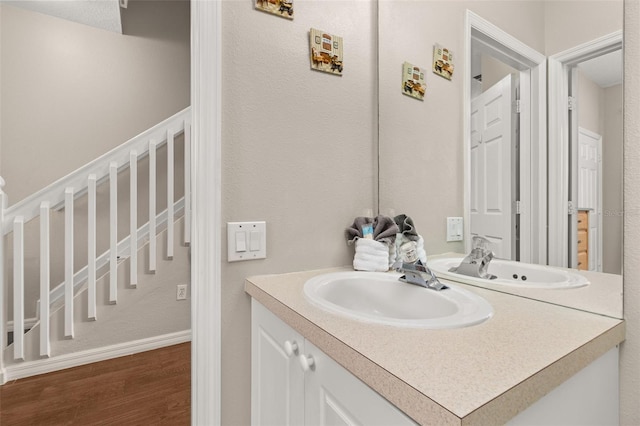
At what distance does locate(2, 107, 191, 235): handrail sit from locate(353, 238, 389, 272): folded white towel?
6.30ft

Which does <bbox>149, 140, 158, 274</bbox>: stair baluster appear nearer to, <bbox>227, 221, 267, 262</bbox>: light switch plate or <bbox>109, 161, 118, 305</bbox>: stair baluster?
<bbox>109, 161, 118, 305</bbox>: stair baluster

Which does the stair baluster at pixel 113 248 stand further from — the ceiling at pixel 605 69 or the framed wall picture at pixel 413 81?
the ceiling at pixel 605 69

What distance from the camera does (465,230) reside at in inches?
38.7

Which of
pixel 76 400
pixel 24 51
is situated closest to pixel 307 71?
pixel 76 400

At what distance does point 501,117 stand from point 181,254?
217 centimetres

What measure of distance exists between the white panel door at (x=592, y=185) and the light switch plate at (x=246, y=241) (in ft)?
2.67

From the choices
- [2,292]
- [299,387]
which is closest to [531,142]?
[299,387]

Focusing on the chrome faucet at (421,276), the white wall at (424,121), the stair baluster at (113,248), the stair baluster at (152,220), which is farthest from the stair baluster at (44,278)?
the chrome faucet at (421,276)

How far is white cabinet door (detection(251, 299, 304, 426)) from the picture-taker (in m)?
0.71

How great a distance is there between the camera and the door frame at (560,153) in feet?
2.32

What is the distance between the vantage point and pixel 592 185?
674mm

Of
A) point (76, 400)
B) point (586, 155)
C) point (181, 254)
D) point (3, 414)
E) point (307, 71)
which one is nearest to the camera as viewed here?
point (586, 155)

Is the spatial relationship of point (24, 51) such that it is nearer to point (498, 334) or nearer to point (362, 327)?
point (362, 327)

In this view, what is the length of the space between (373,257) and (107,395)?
1685 mm
